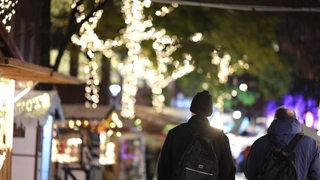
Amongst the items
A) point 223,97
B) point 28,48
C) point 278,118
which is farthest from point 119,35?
point 278,118

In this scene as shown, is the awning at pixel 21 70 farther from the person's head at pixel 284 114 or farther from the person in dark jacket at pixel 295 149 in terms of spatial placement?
the person's head at pixel 284 114

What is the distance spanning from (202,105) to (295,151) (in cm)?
111

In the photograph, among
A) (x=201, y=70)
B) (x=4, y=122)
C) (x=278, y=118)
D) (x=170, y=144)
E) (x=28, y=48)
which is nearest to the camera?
(x=170, y=144)

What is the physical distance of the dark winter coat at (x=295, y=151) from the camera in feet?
24.1

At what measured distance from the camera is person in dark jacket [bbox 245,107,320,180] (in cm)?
736

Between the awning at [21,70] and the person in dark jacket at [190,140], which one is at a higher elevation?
the awning at [21,70]

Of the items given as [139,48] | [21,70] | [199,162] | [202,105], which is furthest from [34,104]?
[139,48]

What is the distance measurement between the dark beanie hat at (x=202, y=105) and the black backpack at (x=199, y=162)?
14.3 inches

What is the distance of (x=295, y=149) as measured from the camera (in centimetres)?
734

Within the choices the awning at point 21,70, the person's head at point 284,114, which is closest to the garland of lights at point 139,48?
the awning at point 21,70

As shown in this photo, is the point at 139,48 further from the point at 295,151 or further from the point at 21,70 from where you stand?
the point at 295,151

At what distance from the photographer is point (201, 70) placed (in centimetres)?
2902

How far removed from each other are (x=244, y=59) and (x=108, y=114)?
7.36m

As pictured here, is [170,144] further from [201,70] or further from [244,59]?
[201,70]
